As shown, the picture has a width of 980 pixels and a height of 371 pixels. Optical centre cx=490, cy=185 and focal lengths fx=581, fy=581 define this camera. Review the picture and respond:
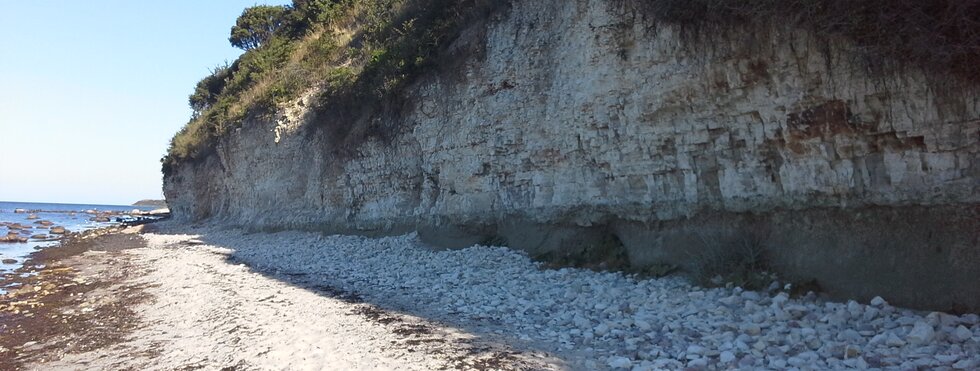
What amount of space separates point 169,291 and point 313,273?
259 cm

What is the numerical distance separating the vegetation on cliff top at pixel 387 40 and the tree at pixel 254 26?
0.07 metres

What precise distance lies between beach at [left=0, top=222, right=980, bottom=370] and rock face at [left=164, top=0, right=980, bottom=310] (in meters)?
0.70

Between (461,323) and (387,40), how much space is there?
41.3ft

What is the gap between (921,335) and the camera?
494 cm

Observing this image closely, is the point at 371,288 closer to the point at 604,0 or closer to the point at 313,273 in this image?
the point at 313,273

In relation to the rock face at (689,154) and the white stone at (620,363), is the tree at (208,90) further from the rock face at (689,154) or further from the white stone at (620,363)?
the white stone at (620,363)

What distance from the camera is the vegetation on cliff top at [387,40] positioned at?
5547 millimetres

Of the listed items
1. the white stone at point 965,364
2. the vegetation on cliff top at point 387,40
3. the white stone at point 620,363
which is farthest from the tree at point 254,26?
the white stone at point 965,364

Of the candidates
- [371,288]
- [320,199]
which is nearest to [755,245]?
[371,288]

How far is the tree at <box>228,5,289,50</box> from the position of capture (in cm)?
4012

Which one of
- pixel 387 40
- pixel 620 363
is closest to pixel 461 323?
pixel 620 363

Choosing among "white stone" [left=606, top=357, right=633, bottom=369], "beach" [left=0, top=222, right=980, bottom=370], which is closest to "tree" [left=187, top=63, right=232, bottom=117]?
"beach" [left=0, top=222, right=980, bottom=370]

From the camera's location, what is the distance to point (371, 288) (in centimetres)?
984

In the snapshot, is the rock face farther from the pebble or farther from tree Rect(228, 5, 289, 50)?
tree Rect(228, 5, 289, 50)
